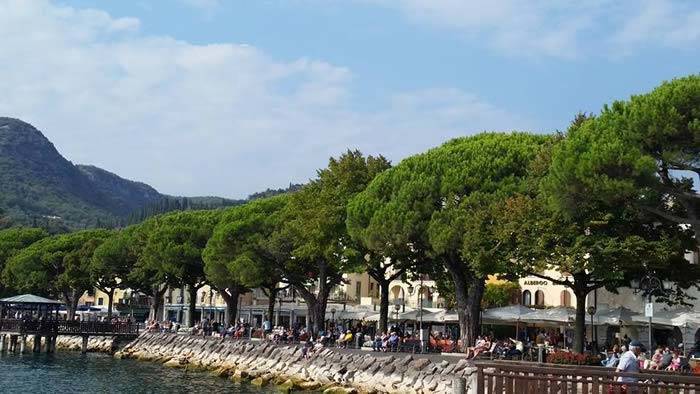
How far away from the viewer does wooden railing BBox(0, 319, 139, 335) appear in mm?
71750

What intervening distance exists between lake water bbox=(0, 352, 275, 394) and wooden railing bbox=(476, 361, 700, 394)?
23.2 metres

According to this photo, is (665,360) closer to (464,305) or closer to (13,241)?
(464,305)

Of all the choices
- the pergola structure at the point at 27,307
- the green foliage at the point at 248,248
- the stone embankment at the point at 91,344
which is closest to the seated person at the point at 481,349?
the green foliage at the point at 248,248

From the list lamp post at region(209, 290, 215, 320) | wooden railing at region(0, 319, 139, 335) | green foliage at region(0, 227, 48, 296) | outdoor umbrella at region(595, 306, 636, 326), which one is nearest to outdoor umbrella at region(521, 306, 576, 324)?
outdoor umbrella at region(595, 306, 636, 326)

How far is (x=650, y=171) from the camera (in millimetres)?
28438

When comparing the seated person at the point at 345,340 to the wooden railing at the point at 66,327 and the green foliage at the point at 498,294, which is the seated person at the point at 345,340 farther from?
the wooden railing at the point at 66,327

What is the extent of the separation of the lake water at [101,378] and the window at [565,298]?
30356 millimetres

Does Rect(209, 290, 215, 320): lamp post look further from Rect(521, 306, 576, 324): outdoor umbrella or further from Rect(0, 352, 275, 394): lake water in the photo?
Rect(521, 306, 576, 324): outdoor umbrella

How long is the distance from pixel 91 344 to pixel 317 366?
4158 cm

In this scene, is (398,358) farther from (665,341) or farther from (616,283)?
(665,341)

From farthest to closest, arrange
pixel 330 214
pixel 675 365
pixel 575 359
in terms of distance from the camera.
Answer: pixel 330 214 → pixel 575 359 → pixel 675 365

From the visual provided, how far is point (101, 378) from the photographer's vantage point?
1980 inches

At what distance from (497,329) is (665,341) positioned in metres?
13.7

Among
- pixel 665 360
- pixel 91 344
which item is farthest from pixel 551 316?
pixel 91 344
